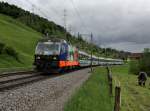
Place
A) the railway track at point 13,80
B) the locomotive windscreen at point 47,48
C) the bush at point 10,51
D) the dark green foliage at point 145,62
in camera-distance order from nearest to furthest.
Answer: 1. the railway track at point 13,80
2. the locomotive windscreen at point 47,48
3. the bush at point 10,51
4. the dark green foliage at point 145,62

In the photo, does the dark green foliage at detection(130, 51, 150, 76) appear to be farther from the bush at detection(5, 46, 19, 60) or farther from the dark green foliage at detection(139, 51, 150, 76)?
the bush at detection(5, 46, 19, 60)

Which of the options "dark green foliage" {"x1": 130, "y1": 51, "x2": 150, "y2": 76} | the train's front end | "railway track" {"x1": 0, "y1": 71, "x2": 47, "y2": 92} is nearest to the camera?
"railway track" {"x1": 0, "y1": 71, "x2": 47, "y2": 92}

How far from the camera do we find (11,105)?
14.0m

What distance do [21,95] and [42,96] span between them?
1.04m

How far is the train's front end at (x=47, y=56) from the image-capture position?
35.3 metres

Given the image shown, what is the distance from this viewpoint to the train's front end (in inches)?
1390

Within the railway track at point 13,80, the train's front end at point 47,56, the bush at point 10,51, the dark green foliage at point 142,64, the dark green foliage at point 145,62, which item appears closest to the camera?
the railway track at point 13,80

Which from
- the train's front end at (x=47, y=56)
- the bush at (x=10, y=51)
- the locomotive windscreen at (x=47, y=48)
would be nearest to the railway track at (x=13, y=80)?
the train's front end at (x=47, y=56)

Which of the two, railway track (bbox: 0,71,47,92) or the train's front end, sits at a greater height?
the train's front end

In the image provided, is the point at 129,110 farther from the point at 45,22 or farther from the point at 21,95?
the point at 45,22

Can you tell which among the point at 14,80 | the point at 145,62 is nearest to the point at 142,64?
the point at 145,62

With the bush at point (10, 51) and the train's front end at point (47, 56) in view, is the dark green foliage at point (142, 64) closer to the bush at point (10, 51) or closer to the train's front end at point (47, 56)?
the bush at point (10, 51)

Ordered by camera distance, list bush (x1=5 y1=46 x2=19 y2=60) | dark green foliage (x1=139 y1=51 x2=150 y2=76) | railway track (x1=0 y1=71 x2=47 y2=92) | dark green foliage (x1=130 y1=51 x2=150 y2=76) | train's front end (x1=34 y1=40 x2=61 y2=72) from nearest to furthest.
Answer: railway track (x1=0 y1=71 x2=47 y2=92) < train's front end (x1=34 y1=40 x2=61 y2=72) < bush (x1=5 y1=46 x2=19 y2=60) < dark green foliage (x1=139 y1=51 x2=150 y2=76) < dark green foliage (x1=130 y1=51 x2=150 y2=76)

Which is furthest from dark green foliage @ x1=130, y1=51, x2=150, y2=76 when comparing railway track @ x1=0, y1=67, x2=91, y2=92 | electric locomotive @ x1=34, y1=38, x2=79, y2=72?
railway track @ x1=0, y1=67, x2=91, y2=92
